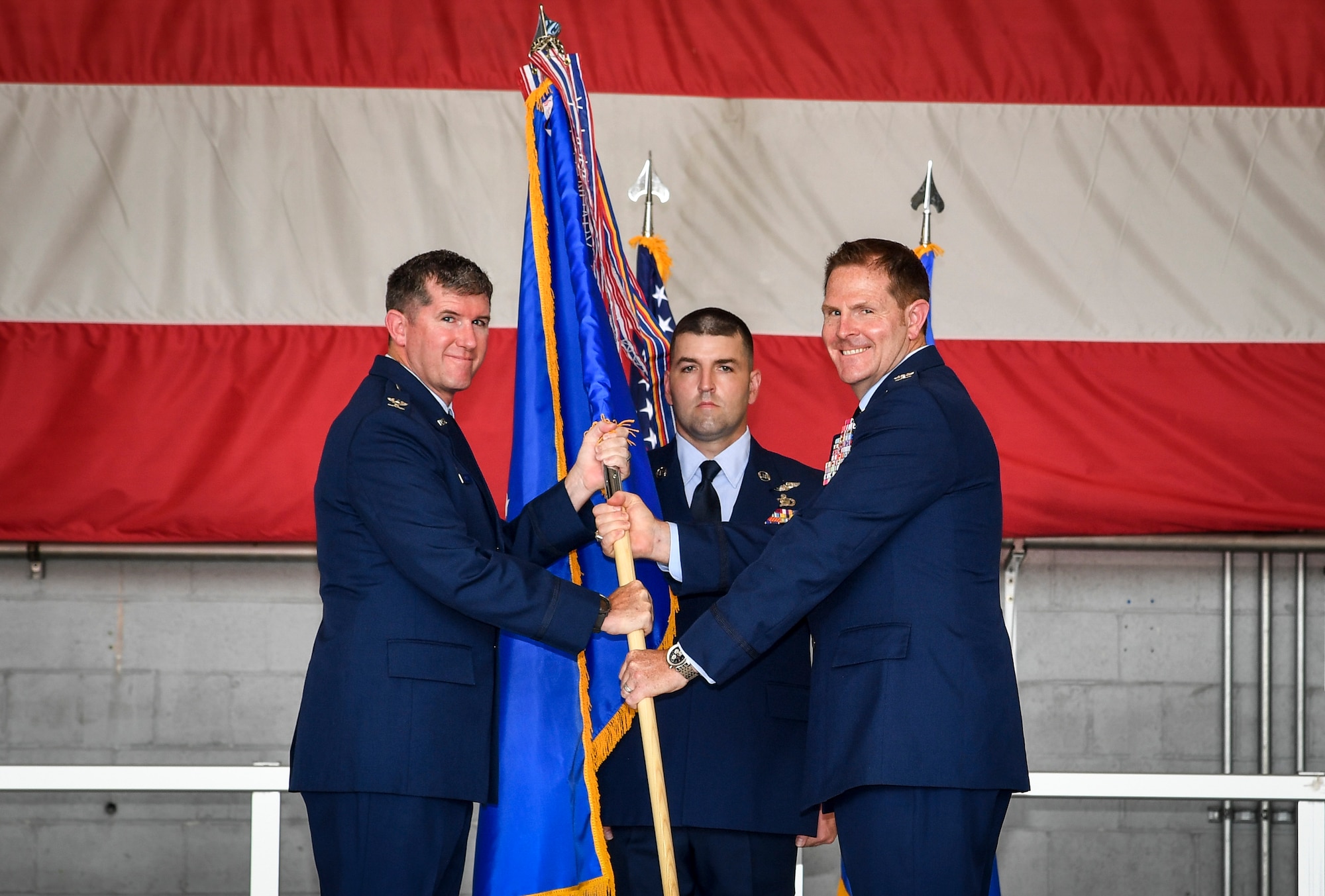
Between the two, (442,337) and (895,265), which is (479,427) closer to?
(442,337)

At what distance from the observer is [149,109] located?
12.6ft

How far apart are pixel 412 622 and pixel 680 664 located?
532mm

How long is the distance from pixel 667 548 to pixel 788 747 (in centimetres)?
50

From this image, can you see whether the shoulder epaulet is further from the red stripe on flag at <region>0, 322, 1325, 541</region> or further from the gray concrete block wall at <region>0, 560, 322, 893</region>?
the gray concrete block wall at <region>0, 560, 322, 893</region>

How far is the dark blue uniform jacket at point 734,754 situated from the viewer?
104 inches

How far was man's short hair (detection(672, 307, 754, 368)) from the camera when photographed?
3117 mm

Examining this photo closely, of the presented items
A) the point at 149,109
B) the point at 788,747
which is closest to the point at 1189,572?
the point at 788,747

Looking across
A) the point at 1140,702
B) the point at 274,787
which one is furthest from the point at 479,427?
the point at 1140,702

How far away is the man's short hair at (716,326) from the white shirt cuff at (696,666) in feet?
2.98

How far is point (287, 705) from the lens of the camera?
4.16 m

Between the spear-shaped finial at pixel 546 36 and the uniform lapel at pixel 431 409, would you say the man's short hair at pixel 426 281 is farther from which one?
the spear-shaped finial at pixel 546 36

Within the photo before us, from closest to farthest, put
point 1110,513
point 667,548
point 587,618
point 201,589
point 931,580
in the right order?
1. point 931,580
2. point 587,618
3. point 667,548
4. point 1110,513
5. point 201,589

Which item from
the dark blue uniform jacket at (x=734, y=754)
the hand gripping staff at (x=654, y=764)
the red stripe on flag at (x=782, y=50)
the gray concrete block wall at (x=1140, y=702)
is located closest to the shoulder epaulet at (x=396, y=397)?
the hand gripping staff at (x=654, y=764)

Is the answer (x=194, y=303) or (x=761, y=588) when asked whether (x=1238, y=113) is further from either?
(x=194, y=303)
